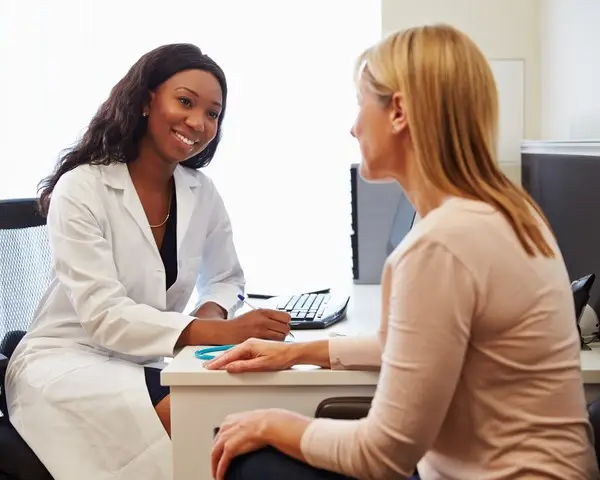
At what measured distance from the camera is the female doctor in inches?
64.7

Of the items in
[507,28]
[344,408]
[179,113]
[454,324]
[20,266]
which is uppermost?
[507,28]

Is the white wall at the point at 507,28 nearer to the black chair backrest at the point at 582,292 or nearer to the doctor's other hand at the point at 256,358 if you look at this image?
the black chair backrest at the point at 582,292

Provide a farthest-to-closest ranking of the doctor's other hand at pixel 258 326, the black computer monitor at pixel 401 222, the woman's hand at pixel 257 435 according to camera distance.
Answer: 1. the black computer monitor at pixel 401 222
2. the doctor's other hand at pixel 258 326
3. the woman's hand at pixel 257 435

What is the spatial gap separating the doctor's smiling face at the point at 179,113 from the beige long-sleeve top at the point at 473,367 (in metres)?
0.96

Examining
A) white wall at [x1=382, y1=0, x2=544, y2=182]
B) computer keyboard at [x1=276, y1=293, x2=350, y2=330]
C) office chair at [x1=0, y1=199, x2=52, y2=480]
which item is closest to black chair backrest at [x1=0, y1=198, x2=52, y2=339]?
office chair at [x1=0, y1=199, x2=52, y2=480]

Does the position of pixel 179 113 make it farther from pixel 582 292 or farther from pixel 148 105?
pixel 582 292

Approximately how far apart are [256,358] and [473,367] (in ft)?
1.42

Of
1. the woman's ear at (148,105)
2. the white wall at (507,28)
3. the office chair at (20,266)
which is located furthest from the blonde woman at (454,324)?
the white wall at (507,28)

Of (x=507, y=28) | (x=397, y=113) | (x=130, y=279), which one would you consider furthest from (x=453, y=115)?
(x=507, y=28)

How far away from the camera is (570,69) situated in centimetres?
228

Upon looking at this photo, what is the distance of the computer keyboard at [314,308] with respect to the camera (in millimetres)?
1855

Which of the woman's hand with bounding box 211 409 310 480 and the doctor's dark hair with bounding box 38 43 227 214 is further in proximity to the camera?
the doctor's dark hair with bounding box 38 43 227 214

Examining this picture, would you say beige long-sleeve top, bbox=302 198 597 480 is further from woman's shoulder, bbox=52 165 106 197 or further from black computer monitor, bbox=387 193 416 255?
black computer monitor, bbox=387 193 416 255

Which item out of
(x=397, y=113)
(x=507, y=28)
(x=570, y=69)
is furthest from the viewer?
(x=507, y=28)
